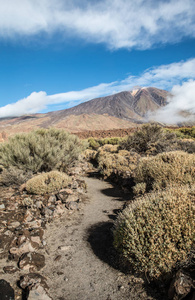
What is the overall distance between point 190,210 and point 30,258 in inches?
106

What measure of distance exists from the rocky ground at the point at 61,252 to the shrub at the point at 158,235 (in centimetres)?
29

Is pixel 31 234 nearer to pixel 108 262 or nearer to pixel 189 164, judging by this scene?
pixel 108 262

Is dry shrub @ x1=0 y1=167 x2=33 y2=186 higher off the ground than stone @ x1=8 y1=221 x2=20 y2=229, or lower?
higher

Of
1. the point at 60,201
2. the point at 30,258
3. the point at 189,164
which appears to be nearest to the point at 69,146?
the point at 60,201

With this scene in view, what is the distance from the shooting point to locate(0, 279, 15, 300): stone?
Result: 238cm

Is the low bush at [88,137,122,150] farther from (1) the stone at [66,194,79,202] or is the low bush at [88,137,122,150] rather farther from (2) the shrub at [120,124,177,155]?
(1) the stone at [66,194,79,202]

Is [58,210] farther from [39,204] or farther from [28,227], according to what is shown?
[28,227]

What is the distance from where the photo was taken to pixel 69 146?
10.2 meters

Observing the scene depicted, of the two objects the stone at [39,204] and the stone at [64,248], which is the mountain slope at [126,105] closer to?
the stone at [39,204]

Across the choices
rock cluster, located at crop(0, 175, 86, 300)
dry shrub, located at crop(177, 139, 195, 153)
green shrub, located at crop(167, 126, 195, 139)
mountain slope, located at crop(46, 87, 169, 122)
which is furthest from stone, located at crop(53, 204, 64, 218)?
mountain slope, located at crop(46, 87, 169, 122)

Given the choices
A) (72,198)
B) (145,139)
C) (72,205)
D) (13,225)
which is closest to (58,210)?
(72,205)

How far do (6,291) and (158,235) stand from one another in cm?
217

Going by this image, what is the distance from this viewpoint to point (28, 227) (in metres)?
4.20

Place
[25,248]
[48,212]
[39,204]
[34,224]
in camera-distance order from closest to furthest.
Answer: [25,248] < [34,224] < [48,212] < [39,204]
